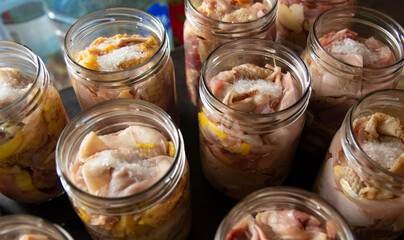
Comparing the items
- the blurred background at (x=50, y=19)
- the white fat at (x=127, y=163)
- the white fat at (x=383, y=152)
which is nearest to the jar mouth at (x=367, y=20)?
the white fat at (x=383, y=152)

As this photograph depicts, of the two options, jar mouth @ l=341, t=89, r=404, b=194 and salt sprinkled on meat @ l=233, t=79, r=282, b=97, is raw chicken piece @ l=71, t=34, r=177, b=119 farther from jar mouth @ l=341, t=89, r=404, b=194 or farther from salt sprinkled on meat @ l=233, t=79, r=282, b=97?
jar mouth @ l=341, t=89, r=404, b=194

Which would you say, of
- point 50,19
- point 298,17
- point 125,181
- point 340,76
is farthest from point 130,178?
point 50,19

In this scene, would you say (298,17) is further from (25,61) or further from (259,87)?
(25,61)

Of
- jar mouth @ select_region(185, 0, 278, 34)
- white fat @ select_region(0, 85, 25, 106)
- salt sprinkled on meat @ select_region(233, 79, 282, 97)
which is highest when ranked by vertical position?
jar mouth @ select_region(185, 0, 278, 34)

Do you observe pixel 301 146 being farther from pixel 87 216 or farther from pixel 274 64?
pixel 87 216

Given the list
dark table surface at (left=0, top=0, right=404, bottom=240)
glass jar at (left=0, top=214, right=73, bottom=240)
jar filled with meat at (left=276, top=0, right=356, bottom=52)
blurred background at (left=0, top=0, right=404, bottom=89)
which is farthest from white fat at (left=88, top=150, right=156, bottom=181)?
blurred background at (left=0, top=0, right=404, bottom=89)

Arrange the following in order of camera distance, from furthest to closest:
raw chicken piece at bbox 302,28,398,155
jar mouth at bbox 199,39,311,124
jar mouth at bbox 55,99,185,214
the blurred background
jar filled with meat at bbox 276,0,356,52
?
the blurred background → jar filled with meat at bbox 276,0,356,52 → raw chicken piece at bbox 302,28,398,155 → jar mouth at bbox 199,39,311,124 → jar mouth at bbox 55,99,185,214
